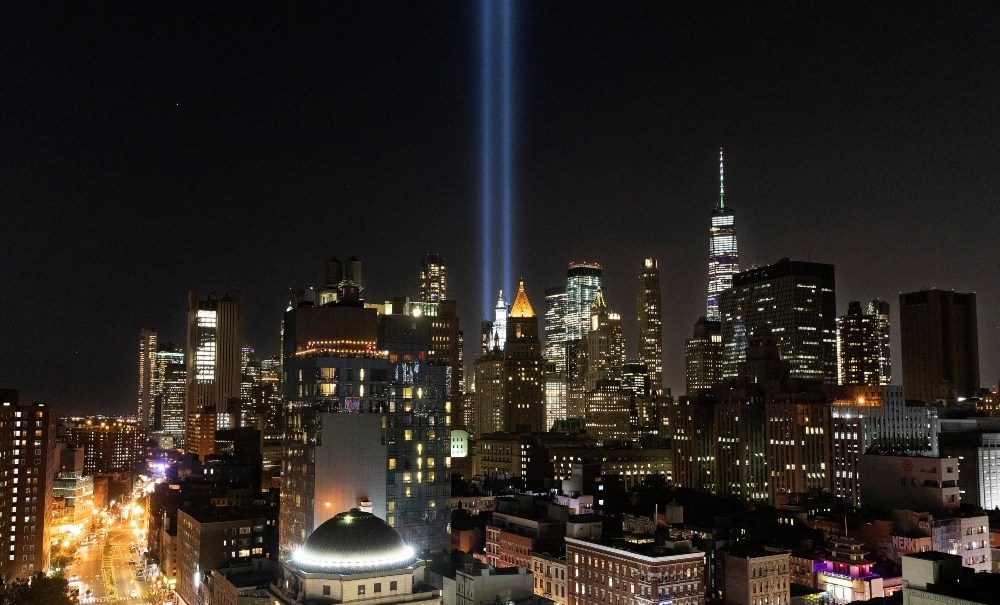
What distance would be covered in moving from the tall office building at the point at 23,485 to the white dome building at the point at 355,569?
10698cm

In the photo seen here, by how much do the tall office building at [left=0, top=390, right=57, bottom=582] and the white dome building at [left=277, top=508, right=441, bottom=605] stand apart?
107 m

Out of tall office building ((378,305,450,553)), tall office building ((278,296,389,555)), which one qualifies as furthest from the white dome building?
tall office building ((378,305,450,553))

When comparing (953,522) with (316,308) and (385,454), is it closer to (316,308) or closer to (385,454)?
(385,454)

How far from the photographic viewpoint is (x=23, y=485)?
17250cm

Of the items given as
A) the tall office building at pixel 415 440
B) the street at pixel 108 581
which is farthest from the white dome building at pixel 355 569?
the street at pixel 108 581

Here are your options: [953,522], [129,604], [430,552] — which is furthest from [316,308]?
[953,522]

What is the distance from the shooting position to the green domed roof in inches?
3209

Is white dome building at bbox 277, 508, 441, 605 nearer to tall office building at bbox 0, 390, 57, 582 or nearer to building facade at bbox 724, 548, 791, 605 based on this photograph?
building facade at bbox 724, 548, 791, 605

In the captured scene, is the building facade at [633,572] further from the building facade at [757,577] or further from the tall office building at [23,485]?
the tall office building at [23,485]

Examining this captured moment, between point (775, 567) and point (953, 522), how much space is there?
4066cm

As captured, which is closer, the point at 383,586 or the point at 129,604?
the point at 383,586

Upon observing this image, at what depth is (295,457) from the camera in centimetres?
12069

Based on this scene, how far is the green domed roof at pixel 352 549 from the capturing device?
8150cm

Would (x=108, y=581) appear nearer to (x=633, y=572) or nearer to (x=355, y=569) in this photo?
(x=633, y=572)
